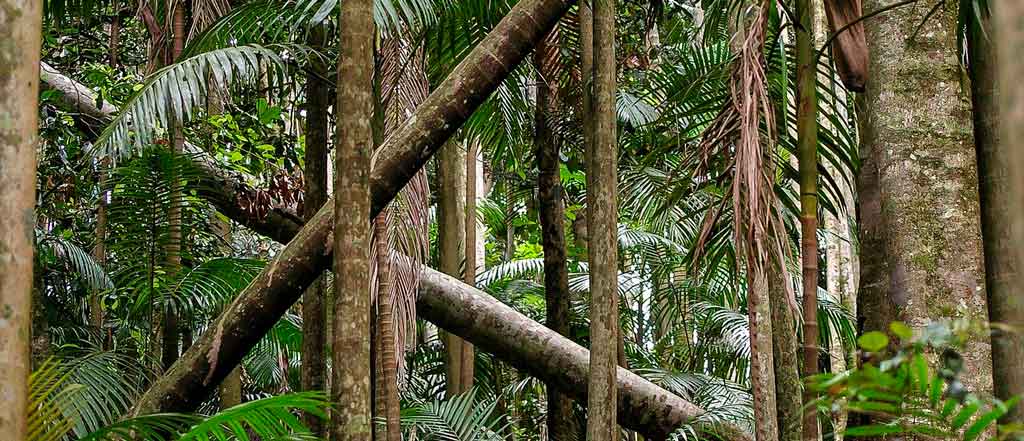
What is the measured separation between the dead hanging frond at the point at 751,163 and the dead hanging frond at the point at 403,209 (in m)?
1.55

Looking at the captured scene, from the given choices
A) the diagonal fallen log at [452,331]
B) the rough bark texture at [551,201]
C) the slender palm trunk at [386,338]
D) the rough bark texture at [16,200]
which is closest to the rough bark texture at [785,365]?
the slender palm trunk at [386,338]

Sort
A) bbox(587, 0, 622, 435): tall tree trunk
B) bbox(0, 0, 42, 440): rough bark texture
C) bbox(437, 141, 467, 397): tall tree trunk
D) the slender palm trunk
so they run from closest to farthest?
bbox(0, 0, 42, 440): rough bark texture
bbox(587, 0, 622, 435): tall tree trunk
the slender palm trunk
bbox(437, 141, 467, 397): tall tree trunk

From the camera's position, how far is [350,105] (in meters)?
2.73

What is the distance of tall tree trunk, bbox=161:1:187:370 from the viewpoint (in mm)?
5418

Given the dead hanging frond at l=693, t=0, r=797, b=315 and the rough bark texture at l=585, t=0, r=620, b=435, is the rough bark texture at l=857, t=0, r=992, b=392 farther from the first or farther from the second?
the rough bark texture at l=585, t=0, r=620, b=435

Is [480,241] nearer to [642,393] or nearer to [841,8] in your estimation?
[642,393]

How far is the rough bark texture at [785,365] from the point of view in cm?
292

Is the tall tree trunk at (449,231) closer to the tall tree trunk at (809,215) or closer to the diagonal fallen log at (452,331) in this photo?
the diagonal fallen log at (452,331)

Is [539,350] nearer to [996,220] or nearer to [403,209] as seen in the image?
[403,209]

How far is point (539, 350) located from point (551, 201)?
31.3 inches

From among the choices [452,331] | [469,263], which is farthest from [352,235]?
[469,263]

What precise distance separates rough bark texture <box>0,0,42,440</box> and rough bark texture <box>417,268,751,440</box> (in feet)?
10.5

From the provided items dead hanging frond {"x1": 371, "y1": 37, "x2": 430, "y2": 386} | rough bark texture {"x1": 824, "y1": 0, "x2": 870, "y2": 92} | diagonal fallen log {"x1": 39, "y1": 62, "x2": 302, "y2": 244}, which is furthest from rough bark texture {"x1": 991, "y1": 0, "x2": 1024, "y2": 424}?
diagonal fallen log {"x1": 39, "y1": 62, "x2": 302, "y2": 244}

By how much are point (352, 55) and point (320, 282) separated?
2.18 m
